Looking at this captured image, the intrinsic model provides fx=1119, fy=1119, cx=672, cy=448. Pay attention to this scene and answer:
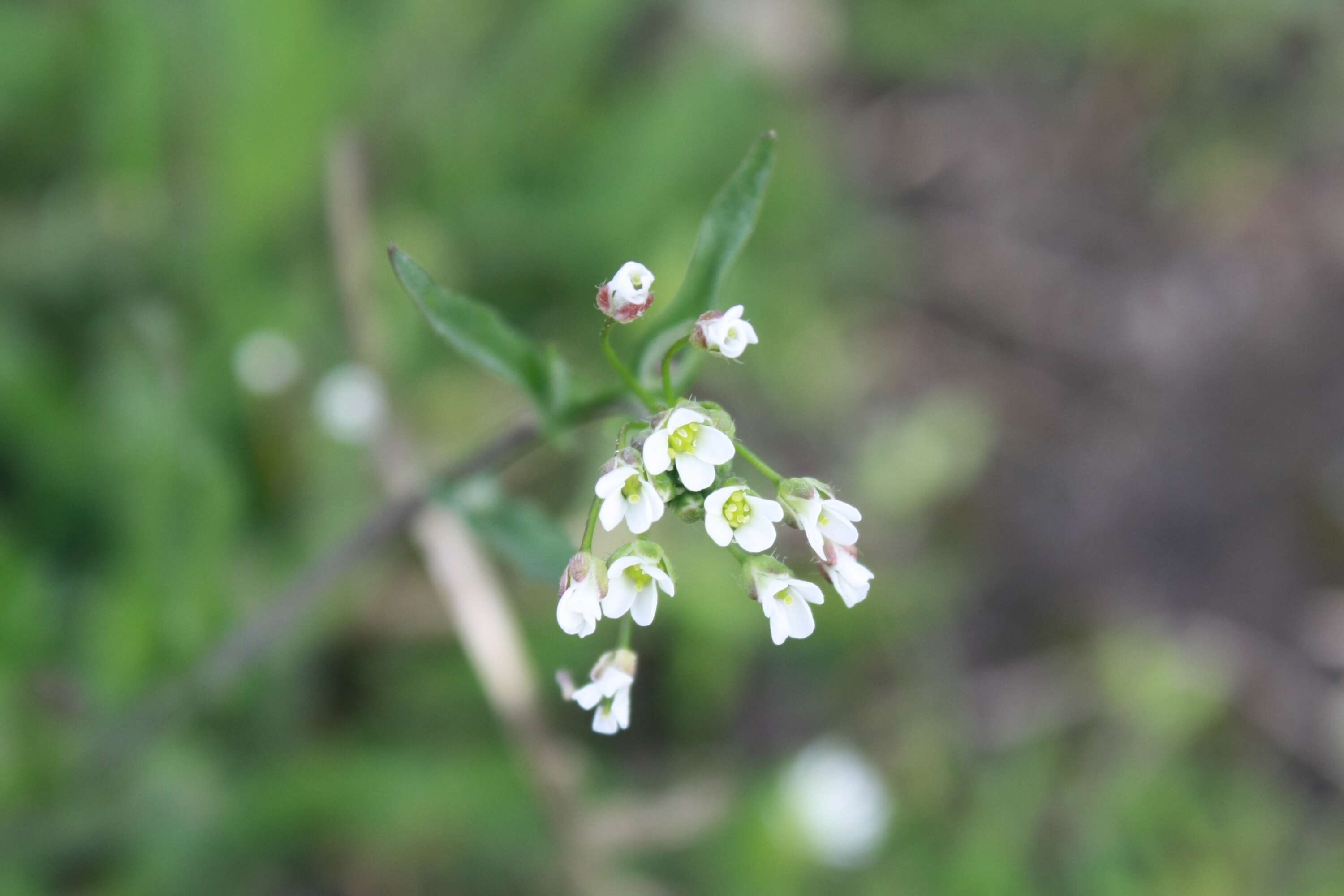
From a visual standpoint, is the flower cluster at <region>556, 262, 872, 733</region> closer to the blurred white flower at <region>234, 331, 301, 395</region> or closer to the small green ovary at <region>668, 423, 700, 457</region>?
the small green ovary at <region>668, 423, 700, 457</region>

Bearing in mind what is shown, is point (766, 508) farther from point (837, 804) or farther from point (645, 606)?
point (837, 804)

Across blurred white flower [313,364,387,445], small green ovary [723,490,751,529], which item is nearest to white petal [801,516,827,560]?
small green ovary [723,490,751,529]

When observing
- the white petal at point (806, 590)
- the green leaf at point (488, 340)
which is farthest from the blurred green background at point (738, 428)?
the white petal at point (806, 590)

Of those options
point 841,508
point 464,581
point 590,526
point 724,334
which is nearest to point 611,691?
point 590,526

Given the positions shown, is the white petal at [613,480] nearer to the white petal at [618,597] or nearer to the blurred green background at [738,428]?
the white petal at [618,597]

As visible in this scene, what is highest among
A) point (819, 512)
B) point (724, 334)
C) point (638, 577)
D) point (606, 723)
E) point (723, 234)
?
point (723, 234)

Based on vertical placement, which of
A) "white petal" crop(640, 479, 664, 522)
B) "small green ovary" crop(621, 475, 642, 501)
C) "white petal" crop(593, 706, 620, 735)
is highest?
"small green ovary" crop(621, 475, 642, 501)

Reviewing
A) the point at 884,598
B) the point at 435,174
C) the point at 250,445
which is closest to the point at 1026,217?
the point at 884,598
